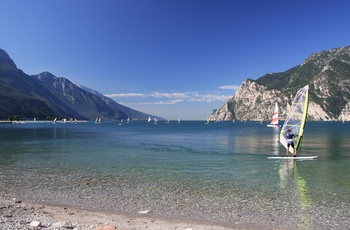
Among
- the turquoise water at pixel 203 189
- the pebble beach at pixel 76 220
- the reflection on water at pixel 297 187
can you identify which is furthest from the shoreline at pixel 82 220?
the reflection on water at pixel 297 187

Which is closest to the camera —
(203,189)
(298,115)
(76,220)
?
(76,220)

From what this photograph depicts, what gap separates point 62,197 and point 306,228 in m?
14.6

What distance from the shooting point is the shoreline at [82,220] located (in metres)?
13.1

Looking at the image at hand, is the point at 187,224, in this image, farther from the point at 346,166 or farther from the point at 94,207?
the point at 346,166

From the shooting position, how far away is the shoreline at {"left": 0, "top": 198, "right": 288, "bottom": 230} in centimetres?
1312

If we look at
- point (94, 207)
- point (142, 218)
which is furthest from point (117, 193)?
point (142, 218)

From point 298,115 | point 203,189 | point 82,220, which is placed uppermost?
point 298,115

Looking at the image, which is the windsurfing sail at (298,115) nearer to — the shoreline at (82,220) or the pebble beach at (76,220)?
the shoreline at (82,220)

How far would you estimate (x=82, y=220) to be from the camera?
1428cm

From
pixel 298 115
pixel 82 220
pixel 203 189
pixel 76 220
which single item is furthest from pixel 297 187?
pixel 298 115

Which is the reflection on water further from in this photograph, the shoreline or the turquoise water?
the shoreline

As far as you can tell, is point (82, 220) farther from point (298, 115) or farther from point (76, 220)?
point (298, 115)

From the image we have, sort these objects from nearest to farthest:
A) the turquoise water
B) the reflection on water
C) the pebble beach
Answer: the pebble beach
the reflection on water
the turquoise water

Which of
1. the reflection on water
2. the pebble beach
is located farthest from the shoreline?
the reflection on water
